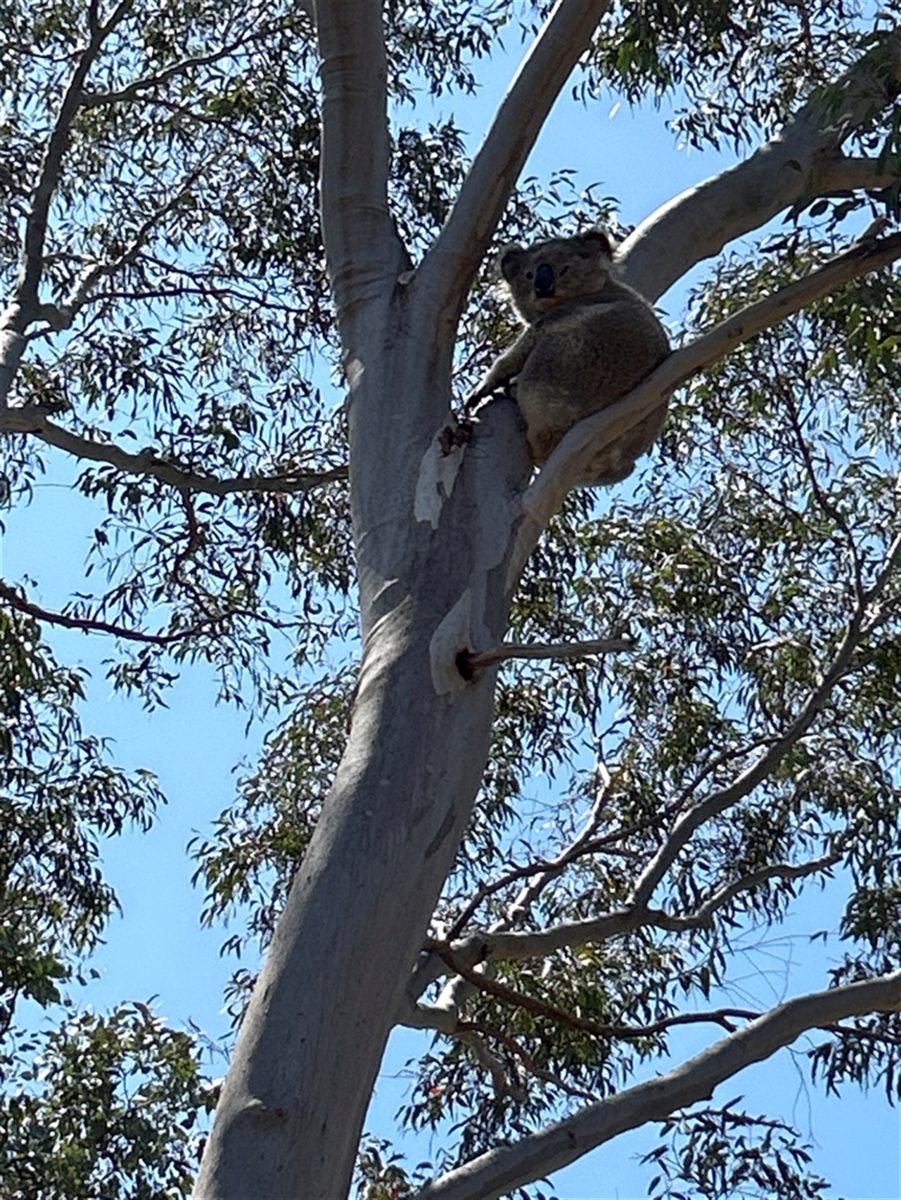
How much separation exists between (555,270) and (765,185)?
618 millimetres

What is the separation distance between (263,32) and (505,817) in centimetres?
335

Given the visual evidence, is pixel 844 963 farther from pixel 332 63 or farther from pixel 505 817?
pixel 332 63

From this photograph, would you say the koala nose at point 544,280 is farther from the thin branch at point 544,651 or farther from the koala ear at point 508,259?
the thin branch at point 544,651

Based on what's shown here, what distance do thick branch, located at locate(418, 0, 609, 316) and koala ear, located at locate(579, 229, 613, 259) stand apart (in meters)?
0.85

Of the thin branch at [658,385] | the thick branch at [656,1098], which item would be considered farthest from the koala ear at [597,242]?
the thick branch at [656,1098]

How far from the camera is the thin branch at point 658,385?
12.3 ft

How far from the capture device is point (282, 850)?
702cm

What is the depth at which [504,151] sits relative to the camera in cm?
416

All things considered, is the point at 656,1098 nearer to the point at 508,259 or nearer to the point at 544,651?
the point at 544,651

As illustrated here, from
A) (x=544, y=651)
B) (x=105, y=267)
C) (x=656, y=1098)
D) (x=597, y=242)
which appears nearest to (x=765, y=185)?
(x=597, y=242)

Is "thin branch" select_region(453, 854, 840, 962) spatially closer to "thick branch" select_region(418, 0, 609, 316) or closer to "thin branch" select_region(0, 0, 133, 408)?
"thick branch" select_region(418, 0, 609, 316)

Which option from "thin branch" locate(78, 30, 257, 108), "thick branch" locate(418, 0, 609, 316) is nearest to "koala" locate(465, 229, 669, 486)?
"thick branch" locate(418, 0, 609, 316)

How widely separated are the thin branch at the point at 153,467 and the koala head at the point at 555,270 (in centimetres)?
115

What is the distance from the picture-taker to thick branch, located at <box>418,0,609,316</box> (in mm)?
4070
